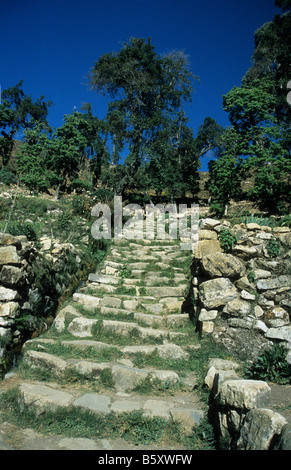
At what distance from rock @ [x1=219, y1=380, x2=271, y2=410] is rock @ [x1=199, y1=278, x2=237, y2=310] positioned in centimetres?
175

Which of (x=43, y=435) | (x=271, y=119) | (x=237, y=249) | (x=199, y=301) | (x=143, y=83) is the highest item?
(x=143, y=83)

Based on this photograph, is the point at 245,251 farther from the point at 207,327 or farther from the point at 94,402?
the point at 94,402

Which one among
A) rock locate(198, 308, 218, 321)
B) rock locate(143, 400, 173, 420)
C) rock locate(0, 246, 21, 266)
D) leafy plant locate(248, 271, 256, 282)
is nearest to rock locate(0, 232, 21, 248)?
rock locate(0, 246, 21, 266)

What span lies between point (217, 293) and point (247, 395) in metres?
2.00

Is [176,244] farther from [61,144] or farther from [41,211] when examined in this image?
[61,144]

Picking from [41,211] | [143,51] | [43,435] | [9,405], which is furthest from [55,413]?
[143,51]

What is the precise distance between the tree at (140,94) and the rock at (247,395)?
1361 cm

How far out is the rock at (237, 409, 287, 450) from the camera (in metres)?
2.14

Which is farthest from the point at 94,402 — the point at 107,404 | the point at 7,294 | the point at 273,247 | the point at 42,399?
the point at 273,247

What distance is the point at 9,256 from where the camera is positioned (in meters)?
4.20

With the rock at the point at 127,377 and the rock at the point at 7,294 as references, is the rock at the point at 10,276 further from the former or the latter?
the rock at the point at 127,377

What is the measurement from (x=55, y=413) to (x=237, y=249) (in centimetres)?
325

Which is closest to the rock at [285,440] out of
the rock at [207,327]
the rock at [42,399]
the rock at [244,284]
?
the rock at [42,399]

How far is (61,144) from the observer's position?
17.7 metres
